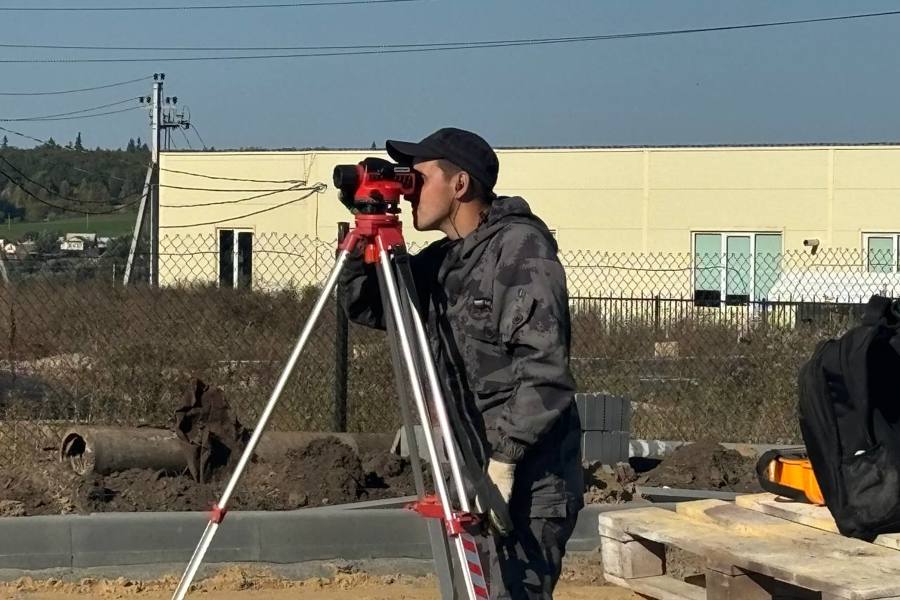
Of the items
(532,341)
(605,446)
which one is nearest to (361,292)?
(532,341)

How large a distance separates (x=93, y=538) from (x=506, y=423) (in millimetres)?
3258

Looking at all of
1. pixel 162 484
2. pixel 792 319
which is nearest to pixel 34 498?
pixel 162 484

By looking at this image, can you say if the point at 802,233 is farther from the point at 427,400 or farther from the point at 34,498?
the point at 427,400

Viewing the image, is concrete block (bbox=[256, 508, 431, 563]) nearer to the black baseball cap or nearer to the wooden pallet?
the wooden pallet

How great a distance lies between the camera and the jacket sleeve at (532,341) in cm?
341

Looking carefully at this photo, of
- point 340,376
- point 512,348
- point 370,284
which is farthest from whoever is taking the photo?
point 340,376

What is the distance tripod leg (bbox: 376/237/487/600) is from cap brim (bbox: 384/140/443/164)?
283mm

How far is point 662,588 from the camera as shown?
16.5ft

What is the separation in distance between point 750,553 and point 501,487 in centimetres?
144

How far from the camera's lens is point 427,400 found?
366 centimetres

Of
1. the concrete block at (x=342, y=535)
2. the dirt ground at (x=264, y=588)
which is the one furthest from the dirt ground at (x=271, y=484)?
the dirt ground at (x=264, y=588)

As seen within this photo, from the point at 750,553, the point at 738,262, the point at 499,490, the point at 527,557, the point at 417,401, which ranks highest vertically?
the point at 738,262

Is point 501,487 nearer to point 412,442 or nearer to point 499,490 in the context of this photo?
point 499,490

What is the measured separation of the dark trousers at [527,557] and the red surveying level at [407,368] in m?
0.12
